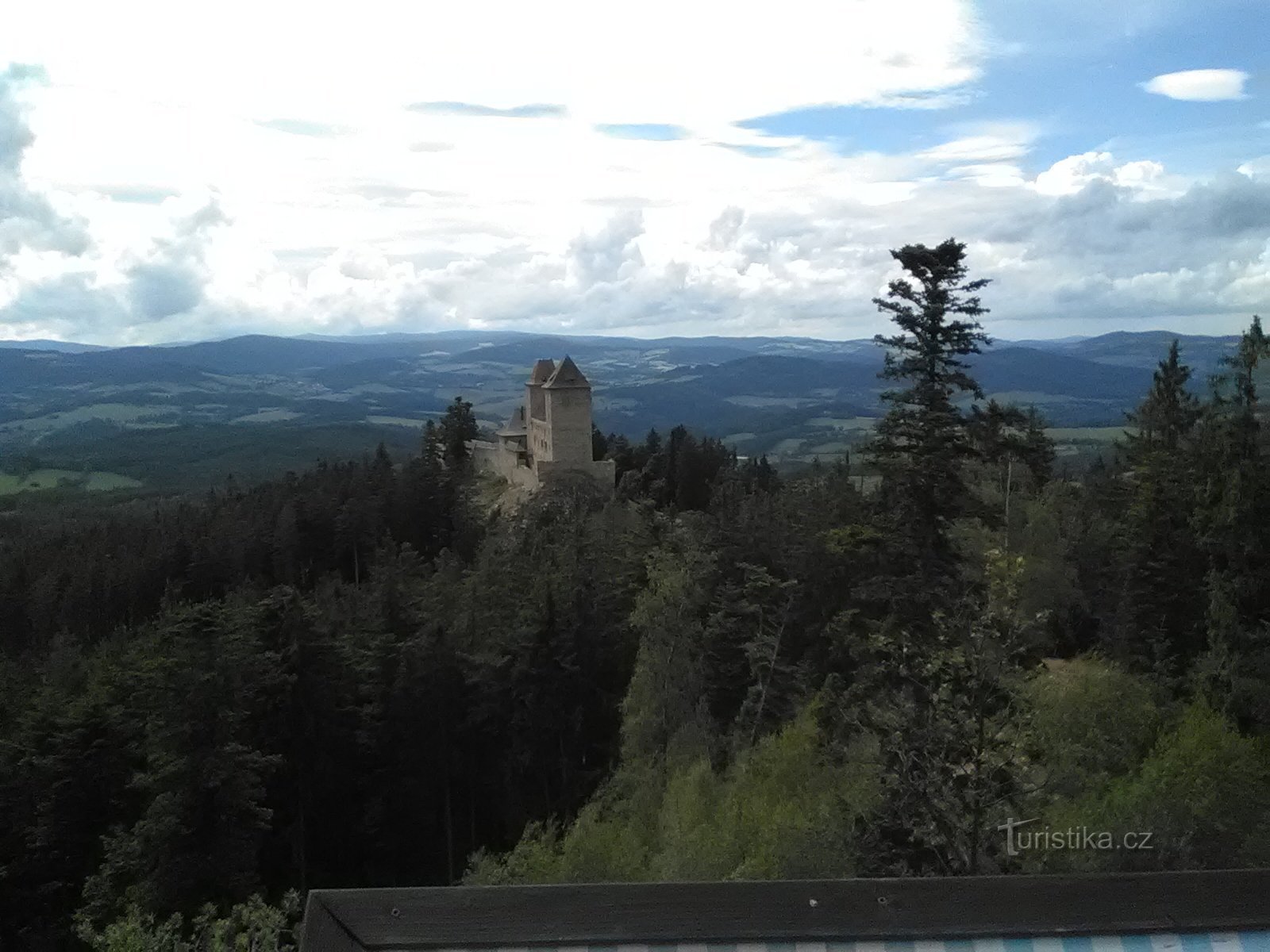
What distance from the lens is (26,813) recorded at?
26.6m

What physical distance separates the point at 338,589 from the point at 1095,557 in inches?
1135

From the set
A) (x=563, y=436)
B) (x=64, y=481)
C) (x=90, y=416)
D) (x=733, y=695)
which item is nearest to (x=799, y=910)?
(x=733, y=695)

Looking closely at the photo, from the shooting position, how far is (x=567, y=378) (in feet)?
160

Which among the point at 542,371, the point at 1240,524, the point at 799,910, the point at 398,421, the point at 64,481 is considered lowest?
the point at 64,481

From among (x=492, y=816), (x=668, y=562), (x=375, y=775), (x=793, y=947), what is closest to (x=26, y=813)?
(x=375, y=775)

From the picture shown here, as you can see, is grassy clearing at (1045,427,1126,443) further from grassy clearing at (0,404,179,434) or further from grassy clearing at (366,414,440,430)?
grassy clearing at (0,404,179,434)

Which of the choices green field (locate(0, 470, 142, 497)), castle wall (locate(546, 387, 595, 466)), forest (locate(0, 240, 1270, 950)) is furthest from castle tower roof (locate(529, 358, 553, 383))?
green field (locate(0, 470, 142, 497))

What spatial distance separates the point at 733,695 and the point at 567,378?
2579cm

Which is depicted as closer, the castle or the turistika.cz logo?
the turistika.cz logo

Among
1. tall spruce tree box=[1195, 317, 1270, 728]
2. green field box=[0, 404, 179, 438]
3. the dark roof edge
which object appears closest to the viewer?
the dark roof edge

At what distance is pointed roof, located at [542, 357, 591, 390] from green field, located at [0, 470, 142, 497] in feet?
259

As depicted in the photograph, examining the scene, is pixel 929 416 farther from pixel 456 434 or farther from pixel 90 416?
pixel 90 416

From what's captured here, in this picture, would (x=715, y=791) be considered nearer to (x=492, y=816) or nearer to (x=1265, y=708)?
(x=1265, y=708)

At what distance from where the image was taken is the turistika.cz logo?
11.8 metres
